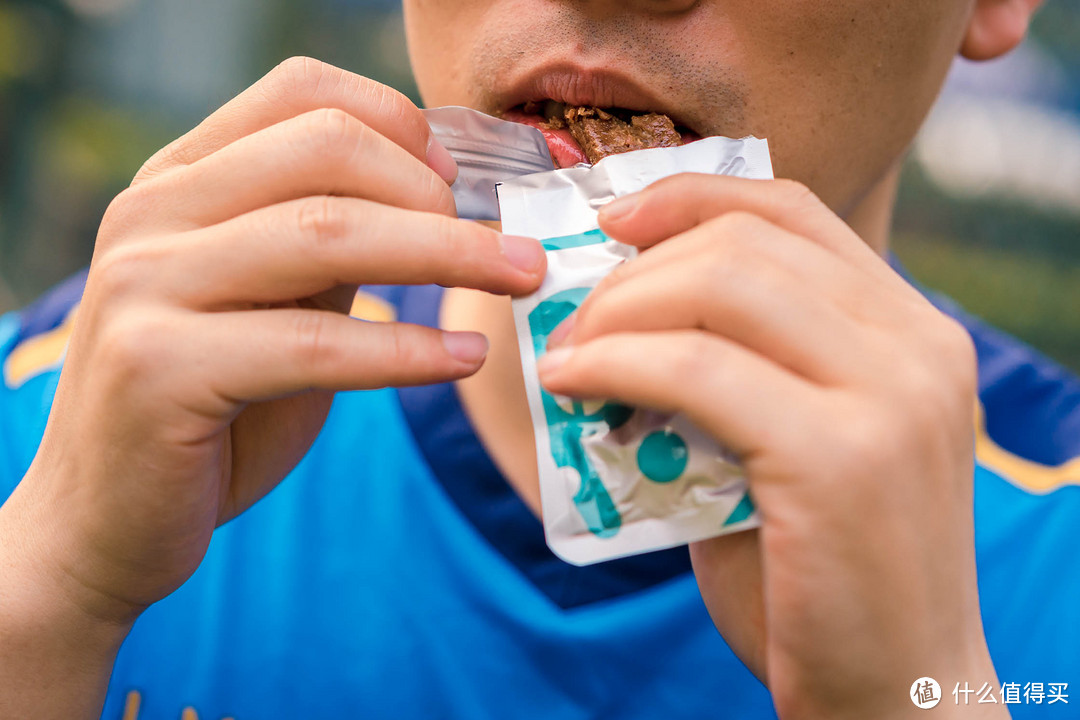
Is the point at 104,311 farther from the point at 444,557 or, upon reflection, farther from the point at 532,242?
the point at 444,557

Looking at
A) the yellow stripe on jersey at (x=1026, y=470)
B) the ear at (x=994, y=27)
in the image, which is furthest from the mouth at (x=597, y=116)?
the yellow stripe on jersey at (x=1026, y=470)

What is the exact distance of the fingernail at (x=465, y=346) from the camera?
91 cm

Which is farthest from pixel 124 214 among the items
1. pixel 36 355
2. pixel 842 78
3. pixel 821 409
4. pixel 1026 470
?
pixel 1026 470

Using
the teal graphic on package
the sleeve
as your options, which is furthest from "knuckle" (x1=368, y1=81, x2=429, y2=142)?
the sleeve

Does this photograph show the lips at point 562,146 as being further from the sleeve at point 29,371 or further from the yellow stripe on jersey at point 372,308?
the sleeve at point 29,371

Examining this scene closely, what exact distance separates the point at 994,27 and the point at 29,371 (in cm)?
194

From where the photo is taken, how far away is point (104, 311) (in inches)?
35.8

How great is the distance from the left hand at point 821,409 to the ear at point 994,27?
824mm

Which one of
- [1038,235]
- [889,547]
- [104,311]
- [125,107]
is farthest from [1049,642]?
[125,107]

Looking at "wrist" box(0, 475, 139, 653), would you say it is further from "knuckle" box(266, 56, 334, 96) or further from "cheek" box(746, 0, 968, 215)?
"cheek" box(746, 0, 968, 215)

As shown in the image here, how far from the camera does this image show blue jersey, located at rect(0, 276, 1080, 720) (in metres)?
1.35

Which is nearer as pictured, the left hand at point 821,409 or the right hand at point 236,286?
the left hand at point 821,409

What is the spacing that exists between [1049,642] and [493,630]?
923mm

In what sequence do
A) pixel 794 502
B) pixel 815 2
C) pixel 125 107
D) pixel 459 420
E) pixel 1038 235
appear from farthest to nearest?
pixel 125 107
pixel 1038 235
pixel 459 420
pixel 815 2
pixel 794 502
